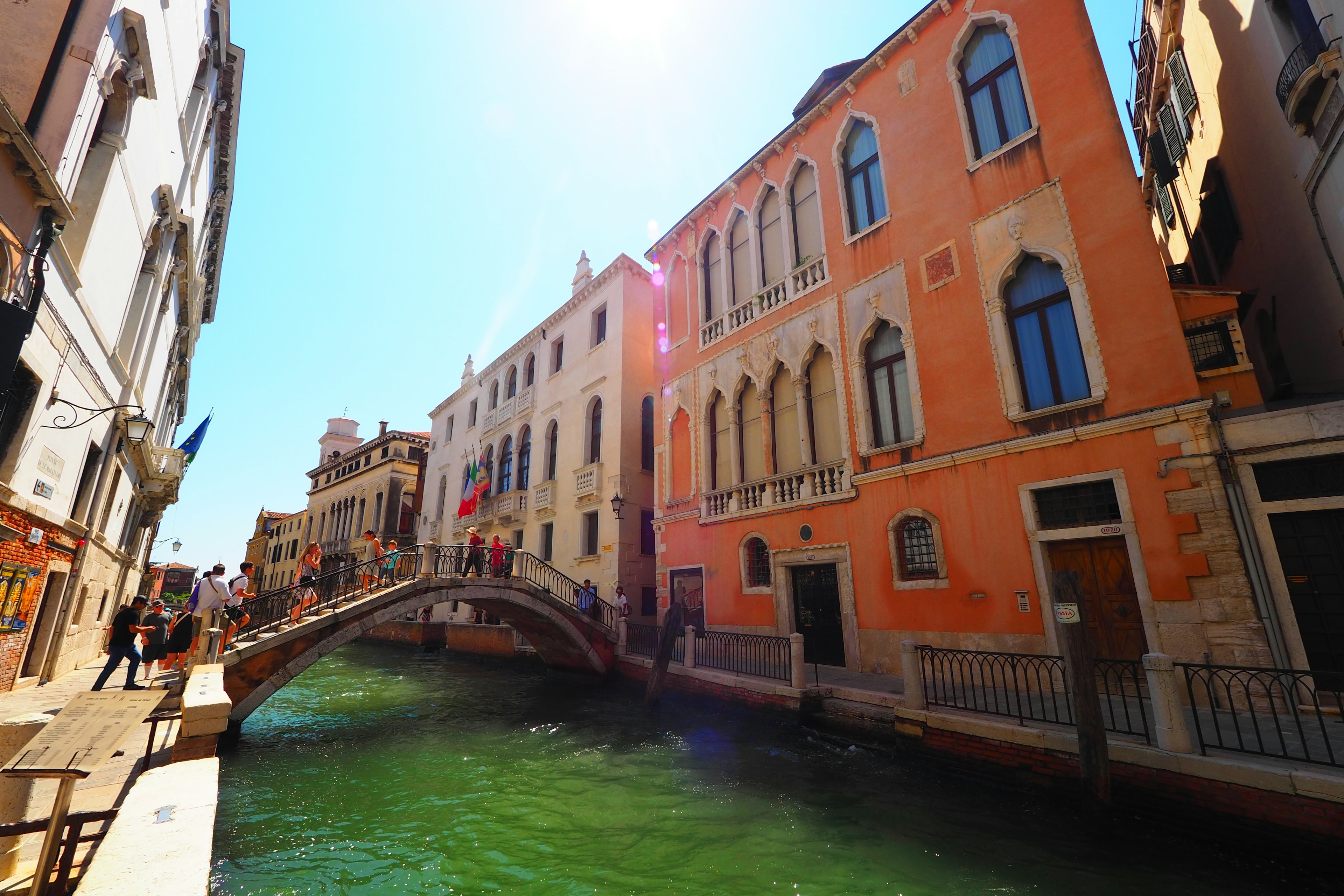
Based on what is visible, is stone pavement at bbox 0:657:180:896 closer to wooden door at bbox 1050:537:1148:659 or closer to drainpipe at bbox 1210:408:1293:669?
wooden door at bbox 1050:537:1148:659

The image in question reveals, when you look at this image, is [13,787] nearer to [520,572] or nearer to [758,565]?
[758,565]

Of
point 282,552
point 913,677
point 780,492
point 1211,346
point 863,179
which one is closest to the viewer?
point 913,677

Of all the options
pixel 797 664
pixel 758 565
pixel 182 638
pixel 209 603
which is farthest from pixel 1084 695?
pixel 182 638

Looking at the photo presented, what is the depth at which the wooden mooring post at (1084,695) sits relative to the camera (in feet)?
17.7

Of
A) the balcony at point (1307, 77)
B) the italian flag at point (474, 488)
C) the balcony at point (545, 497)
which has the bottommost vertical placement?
the balcony at point (545, 497)

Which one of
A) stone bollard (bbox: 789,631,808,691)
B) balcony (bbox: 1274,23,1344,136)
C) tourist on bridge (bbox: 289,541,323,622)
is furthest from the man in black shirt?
balcony (bbox: 1274,23,1344,136)

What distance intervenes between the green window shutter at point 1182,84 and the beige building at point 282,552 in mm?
51729

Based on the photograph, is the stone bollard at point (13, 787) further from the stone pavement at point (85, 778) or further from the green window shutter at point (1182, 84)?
the green window shutter at point (1182, 84)

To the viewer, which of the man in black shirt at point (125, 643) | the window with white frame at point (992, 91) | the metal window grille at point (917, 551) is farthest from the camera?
the window with white frame at point (992, 91)

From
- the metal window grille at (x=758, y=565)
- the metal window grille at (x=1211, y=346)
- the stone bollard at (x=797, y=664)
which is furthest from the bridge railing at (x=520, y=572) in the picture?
the metal window grille at (x=1211, y=346)

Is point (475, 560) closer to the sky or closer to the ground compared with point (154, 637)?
closer to the sky

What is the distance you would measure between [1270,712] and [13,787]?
10780 millimetres

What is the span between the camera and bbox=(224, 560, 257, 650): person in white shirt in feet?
32.7

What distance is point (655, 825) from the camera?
6086 mm
